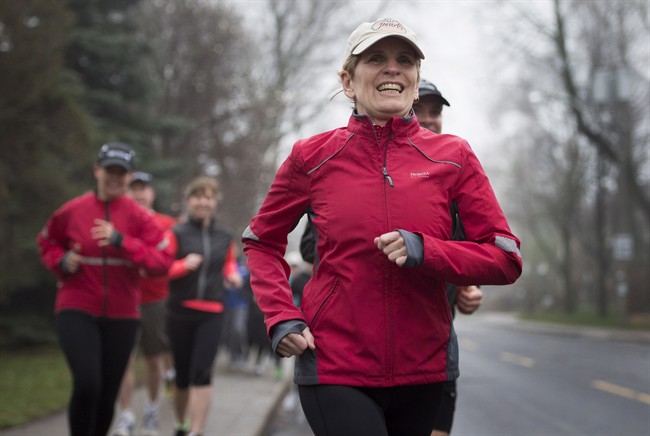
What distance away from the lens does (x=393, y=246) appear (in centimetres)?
265

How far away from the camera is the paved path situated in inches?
293

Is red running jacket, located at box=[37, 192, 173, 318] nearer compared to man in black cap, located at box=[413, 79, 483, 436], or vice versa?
man in black cap, located at box=[413, 79, 483, 436]

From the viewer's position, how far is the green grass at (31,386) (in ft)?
26.4

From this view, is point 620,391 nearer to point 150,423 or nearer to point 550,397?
point 550,397

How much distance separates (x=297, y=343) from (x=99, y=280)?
2937mm

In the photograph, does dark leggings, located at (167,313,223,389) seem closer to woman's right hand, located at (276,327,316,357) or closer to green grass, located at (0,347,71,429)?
green grass, located at (0,347,71,429)

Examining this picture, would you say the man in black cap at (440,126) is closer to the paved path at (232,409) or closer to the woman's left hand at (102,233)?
the woman's left hand at (102,233)

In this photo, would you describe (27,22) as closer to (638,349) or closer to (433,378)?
(433,378)

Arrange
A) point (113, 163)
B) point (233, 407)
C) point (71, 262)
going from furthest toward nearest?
1. point (233, 407)
2. point (113, 163)
3. point (71, 262)

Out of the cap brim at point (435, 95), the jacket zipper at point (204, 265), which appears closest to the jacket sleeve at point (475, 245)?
the cap brim at point (435, 95)

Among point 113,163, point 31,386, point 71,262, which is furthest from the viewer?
point 31,386

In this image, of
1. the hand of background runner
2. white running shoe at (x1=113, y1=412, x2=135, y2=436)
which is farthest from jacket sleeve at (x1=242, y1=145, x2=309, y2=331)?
white running shoe at (x1=113, y1=412, x2=135, y2=436)

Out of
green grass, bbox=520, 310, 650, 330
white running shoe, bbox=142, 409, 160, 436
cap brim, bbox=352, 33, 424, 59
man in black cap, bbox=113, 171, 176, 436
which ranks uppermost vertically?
cap brim, bbox=352, 33, 424, 59

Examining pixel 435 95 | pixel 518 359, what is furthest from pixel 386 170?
pixel 518 359
